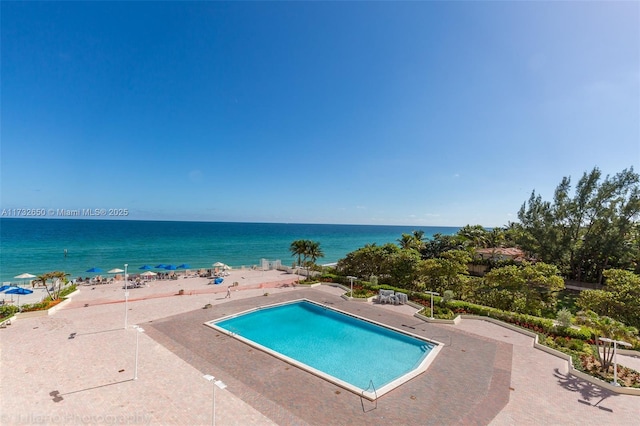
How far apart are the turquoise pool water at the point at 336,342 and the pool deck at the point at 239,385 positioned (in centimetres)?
112

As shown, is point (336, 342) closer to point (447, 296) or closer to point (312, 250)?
point (447, 296)

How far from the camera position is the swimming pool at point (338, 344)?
10898mm

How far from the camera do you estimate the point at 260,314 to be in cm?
1844

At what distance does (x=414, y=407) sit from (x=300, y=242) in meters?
22.9

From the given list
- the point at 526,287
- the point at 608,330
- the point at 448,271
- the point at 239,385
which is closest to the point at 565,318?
the point at 526,287

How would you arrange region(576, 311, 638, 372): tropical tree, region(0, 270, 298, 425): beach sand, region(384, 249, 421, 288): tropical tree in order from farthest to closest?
1. region(384, 249, 421, 288): tropical tree
2. region(576, 311, 638, 372): tropical tree
3. region(0, 270, 298, 425): beach sand

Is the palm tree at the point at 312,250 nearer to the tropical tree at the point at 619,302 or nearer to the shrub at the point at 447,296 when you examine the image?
the shrub at the point at 447,296

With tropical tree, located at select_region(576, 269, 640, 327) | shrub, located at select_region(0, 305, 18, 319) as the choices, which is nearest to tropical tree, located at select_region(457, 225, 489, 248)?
tropical tree, located at select_region(576, 269, 640, 327)

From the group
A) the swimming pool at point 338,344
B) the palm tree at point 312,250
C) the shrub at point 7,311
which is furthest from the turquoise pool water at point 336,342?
the shrub at point 7,311

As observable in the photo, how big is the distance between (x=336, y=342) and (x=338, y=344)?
27 centimetres

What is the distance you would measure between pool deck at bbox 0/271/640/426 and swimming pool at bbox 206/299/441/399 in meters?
0.65

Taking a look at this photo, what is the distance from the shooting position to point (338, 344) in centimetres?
1428

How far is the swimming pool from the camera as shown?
10898 millimetres

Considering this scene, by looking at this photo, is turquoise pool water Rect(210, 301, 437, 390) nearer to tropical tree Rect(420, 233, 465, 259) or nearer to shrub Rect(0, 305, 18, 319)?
shrub Rect(0, 305, 18, 319)
